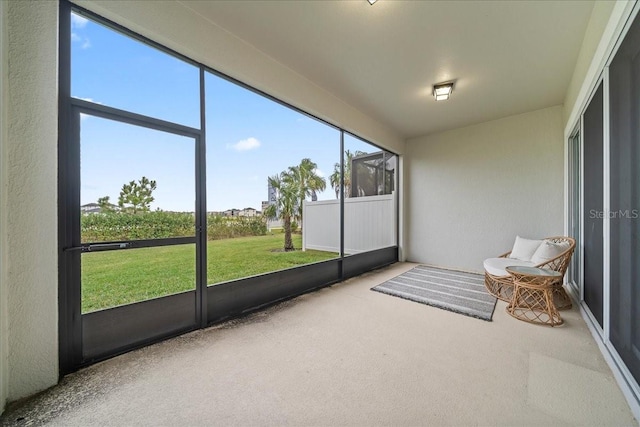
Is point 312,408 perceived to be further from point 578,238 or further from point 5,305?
point 578,238

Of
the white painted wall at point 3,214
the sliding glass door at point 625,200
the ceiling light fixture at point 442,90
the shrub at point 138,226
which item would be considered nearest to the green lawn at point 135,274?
the shrub at point 138,226

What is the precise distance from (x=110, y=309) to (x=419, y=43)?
3.61 m

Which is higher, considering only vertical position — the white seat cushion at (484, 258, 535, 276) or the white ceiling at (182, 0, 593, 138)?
the white ceiling at (182, 0, 593, 138)

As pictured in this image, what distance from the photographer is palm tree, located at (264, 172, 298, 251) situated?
242 inches

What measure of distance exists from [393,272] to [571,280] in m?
2.43

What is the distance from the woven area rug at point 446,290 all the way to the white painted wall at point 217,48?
8.87 feet

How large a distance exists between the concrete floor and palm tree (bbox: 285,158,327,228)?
4544mm

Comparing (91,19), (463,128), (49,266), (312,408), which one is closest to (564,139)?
(463,128)

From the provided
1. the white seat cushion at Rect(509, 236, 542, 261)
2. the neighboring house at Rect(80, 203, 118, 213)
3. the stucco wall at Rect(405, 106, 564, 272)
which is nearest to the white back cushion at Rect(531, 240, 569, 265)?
the white seat cushion at Rect(509, 236, 542, 261)

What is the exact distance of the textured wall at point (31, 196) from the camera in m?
1.41

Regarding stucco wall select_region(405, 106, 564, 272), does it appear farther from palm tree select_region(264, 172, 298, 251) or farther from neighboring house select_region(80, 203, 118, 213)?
neighboring house select_region(80, 203, 118, 213)

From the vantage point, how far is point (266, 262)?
6.21 meters

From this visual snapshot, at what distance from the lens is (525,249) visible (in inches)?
143

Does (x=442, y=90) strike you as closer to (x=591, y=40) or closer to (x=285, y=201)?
(x=591, y=40)
